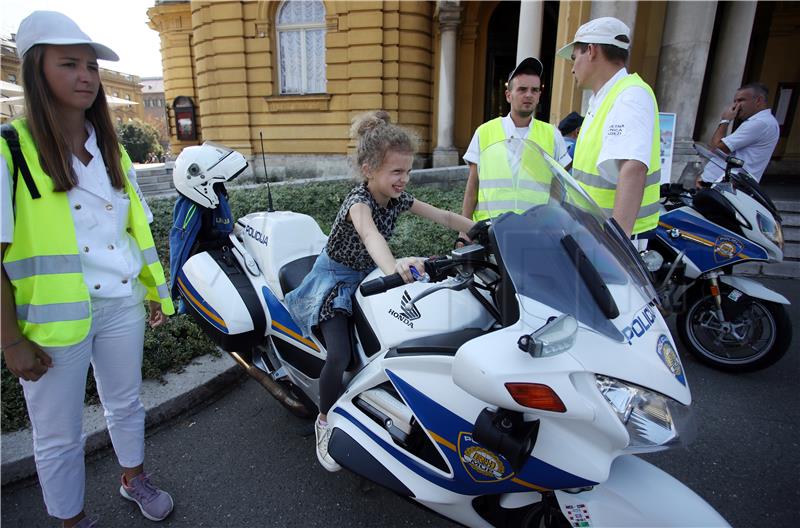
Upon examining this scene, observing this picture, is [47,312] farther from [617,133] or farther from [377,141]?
[617,133]

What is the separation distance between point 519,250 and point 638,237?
1.63m

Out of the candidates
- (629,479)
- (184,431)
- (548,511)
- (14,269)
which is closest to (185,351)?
(184,431)

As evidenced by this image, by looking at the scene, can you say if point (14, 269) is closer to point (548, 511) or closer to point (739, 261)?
point (548, 511)

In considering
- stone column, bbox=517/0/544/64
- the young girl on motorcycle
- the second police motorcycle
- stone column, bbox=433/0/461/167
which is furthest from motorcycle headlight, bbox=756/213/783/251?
A: stone column, bbox=433/0/461/167

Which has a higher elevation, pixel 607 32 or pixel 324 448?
pixel 607 32

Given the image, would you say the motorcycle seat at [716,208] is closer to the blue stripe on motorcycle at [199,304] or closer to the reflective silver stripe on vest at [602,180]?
the reflective silver stripe on vest at [602,180]

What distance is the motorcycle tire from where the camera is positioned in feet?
9.82

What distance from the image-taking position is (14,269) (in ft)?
5.02

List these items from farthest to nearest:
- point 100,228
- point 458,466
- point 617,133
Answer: point 617,133 → point 100,228 → point 458,466

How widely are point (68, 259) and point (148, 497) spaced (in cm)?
112

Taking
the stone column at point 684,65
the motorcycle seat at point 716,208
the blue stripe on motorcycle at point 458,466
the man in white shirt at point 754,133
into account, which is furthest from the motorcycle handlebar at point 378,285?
the stone column at point 684,65

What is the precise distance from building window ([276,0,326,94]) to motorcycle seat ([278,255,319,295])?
1240 centimetres

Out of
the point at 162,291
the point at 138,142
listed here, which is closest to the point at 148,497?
the point at 162,291

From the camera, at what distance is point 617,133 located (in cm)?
220
